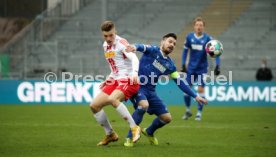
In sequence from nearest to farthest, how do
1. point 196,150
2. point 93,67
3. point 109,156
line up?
point 109,156
point 196,150
point 93,67

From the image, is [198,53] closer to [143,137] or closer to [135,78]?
[143,137]

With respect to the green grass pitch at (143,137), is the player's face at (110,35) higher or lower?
higher

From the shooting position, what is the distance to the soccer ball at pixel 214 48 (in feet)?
56.5

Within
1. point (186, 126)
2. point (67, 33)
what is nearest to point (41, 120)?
point (186, 126)

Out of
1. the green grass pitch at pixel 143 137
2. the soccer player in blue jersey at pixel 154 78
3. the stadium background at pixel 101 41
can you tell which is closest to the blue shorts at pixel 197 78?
the green grass pitch at pixel 143 137

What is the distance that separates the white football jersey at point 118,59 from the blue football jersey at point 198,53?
6883 mm

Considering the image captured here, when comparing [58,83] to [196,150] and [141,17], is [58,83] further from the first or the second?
[196,150]

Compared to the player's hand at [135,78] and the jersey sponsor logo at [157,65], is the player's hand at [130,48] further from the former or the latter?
the jersey sponsor logo at [157,65]

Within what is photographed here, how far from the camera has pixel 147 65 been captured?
39.1ft

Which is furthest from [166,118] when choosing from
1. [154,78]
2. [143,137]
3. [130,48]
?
[143,137]

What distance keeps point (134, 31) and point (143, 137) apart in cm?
1823

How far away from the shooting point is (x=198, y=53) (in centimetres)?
1855

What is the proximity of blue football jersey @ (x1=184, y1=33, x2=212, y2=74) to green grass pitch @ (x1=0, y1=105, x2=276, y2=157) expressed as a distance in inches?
54.9

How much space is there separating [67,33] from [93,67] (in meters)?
4.09
